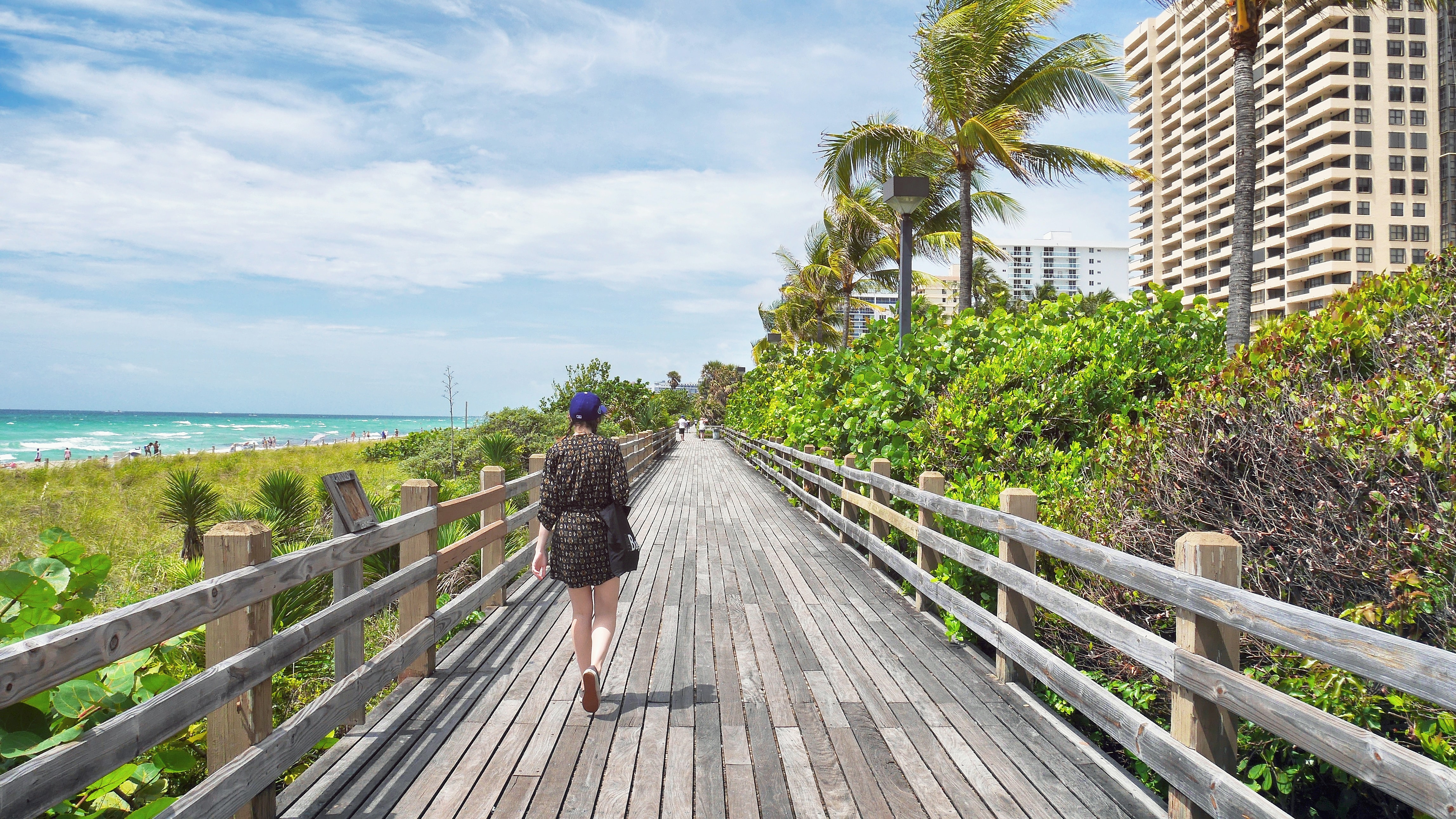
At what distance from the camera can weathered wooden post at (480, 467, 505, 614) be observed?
5938 millimetres

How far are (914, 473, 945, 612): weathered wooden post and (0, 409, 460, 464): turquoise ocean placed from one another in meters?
38.9

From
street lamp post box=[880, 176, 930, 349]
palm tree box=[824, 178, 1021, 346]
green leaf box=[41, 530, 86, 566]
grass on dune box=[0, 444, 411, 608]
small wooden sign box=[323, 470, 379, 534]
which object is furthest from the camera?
palm tree box=[824, 178, 1021, 346]

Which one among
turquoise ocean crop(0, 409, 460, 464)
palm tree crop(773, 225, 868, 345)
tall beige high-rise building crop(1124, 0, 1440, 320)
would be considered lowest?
turquoise ocean crop(0, 409, 460, 464)

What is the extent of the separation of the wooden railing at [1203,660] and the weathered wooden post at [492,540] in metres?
3.46

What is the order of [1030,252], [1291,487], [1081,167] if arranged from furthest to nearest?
[1030,252], [1081,167], [1291,487]

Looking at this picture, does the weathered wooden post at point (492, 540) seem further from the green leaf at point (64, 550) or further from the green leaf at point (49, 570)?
the green leaf at point (49, 570)

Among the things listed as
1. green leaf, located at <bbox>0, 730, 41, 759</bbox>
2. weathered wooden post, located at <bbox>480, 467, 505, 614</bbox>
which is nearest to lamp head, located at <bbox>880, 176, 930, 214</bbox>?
weathered wooden post, located at <bbox>480, 467, 505, 614</bbox>

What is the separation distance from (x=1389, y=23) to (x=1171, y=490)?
270 feet

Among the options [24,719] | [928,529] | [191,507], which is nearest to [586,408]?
[24,719]

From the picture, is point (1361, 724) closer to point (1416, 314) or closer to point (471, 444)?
point (1416, 314)

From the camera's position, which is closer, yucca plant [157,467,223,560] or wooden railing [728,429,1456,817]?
wooden railing [728,429,1456,817]

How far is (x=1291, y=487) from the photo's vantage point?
3402 millimetres

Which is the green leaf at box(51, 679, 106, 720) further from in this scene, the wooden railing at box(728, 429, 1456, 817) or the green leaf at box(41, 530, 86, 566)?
the wooden railing at box(728, 429, 1456, 817)

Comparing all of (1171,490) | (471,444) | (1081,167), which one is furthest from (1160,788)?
(471,444)
